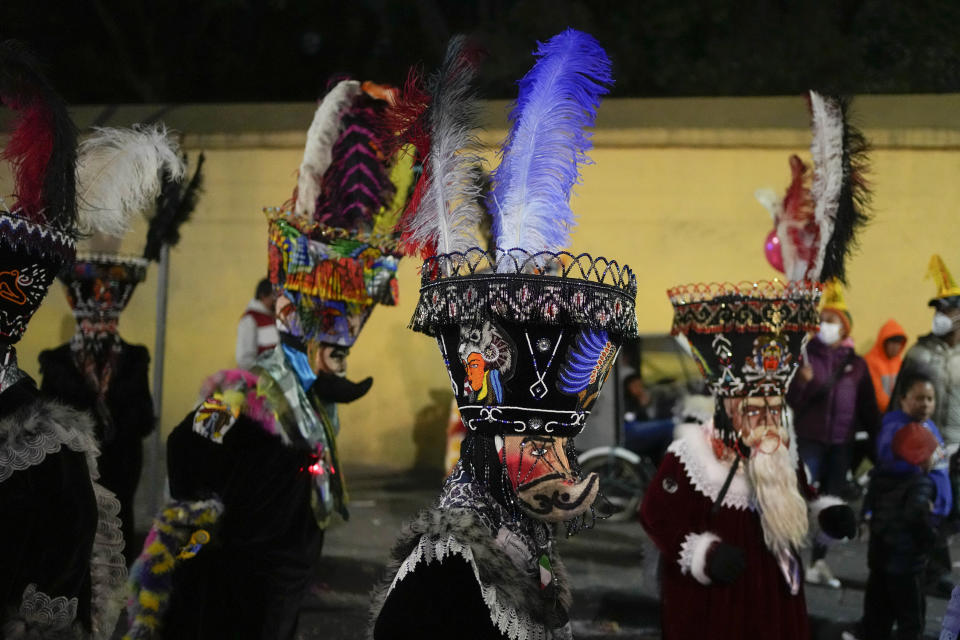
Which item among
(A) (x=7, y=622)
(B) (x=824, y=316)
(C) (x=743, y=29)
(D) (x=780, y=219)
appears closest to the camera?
(A) (x=7, y=622)

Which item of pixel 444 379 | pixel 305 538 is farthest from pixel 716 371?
pixel 444 379

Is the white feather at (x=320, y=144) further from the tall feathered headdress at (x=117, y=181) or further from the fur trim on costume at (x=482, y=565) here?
the fur trim on costume at (x=482, y=565)

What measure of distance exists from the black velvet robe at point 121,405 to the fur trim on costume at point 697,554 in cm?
287

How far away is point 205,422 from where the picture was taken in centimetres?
383

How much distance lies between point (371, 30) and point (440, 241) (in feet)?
40.6

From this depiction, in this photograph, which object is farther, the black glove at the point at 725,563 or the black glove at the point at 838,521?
the black glove at the point at 838,521

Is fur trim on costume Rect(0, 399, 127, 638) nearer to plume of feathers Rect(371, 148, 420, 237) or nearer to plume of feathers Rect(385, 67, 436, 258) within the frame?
plume of feathers Rect(385, 67, 436, 258)

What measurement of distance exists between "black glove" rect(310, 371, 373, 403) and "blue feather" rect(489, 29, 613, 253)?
5.50ft

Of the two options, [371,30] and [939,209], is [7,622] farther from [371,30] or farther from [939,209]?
[371,30]

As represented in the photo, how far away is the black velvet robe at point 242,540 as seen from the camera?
3809 mm

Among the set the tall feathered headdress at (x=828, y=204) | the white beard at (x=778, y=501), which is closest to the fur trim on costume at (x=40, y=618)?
the white beard at (x=778, y=501)

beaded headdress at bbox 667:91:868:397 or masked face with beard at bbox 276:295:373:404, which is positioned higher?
beaded headdress at bbox 667:91:868:397

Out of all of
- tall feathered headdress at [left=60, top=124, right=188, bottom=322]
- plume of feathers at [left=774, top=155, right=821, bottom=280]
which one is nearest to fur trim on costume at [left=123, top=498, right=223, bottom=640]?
tall feathered headdress at [left=60, top=124, right=188, bottom=322]

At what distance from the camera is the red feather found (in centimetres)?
292
